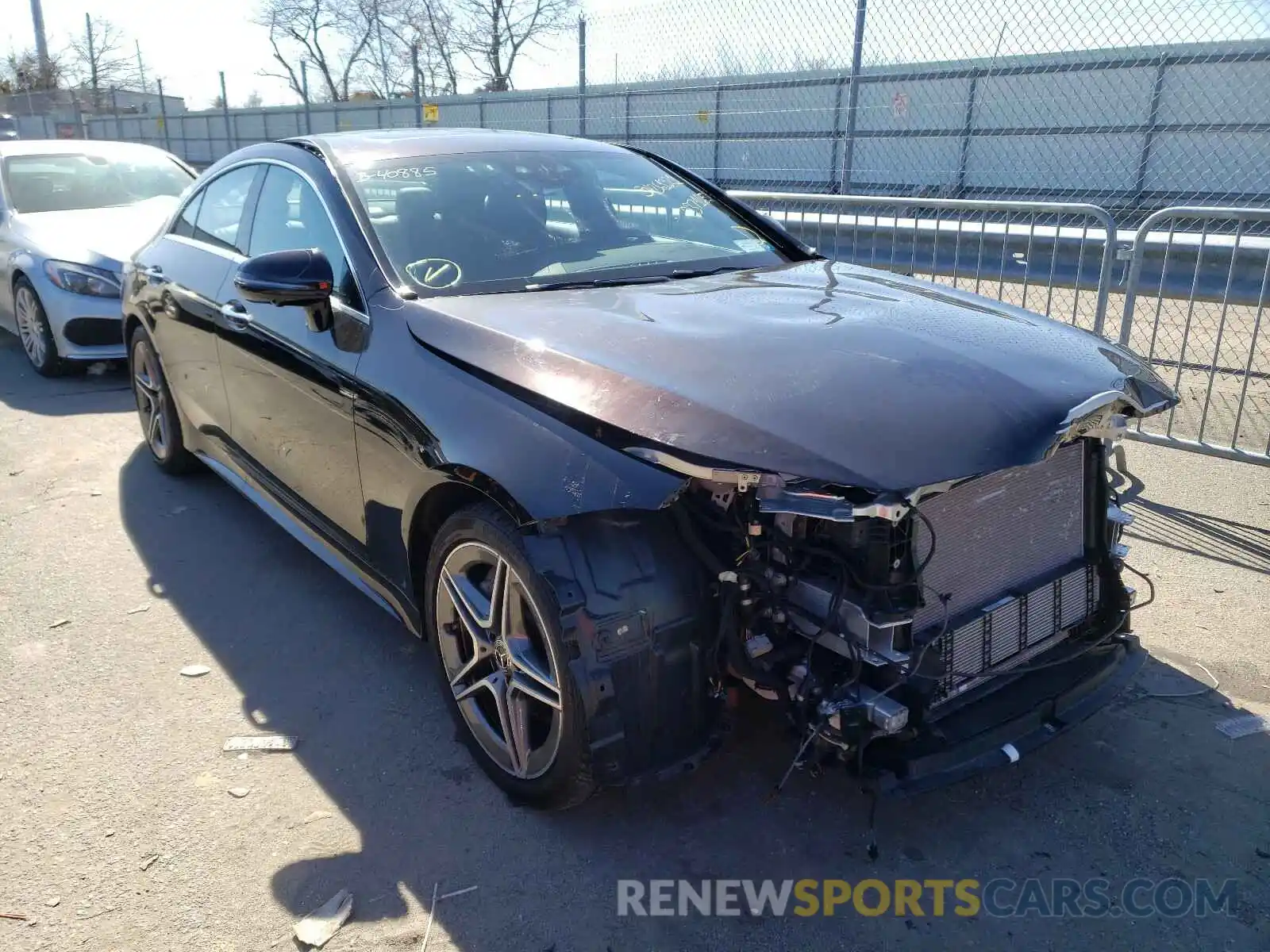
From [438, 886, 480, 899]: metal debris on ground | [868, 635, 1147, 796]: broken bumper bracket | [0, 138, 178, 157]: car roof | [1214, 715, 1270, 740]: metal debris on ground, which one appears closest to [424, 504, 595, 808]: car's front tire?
[438, 886, 480, 899]: metal debris on ground

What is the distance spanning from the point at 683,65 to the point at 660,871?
28.5 ft

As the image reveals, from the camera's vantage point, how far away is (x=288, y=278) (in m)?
3.04

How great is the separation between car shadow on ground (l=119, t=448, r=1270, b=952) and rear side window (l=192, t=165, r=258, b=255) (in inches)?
80.5

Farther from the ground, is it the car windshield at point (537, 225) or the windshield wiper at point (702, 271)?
the car windshield at point (537, 225)

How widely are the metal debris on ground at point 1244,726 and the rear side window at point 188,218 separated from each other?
15.6 ft

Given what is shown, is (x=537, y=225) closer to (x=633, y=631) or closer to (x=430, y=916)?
(x=633, y=631)

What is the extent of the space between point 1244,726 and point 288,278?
130 inches

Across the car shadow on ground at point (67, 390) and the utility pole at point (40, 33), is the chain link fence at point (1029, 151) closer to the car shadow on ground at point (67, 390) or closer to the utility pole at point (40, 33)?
the car shadow on ground at point (67, 390)

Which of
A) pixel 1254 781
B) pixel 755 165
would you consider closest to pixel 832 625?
pixel 1254 781

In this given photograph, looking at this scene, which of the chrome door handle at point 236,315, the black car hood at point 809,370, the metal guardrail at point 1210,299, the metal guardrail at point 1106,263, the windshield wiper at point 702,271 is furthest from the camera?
the metal guardrail at point 1106,263

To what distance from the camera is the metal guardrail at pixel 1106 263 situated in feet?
16.0

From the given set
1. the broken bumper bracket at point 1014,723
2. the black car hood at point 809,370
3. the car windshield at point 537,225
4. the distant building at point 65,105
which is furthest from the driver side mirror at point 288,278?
the distant building at point 65,105

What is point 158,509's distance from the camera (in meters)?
4.93

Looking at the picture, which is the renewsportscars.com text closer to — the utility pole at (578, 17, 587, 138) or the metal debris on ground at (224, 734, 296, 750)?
the metal debris on ground at (224, 734, 296, 750)
